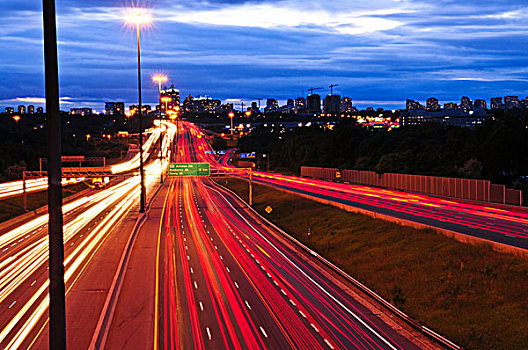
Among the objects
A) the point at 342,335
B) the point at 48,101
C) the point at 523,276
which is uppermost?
the point at 48,101

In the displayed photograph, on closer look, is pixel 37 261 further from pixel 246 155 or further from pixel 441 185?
pixel 246 155

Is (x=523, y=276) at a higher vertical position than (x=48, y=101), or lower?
lower

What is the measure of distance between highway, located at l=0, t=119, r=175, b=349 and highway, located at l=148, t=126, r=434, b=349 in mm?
4849

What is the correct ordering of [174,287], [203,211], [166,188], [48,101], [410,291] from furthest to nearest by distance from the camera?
[166,188] < [203,211] < [174,287] < [410,291] < [48,101]

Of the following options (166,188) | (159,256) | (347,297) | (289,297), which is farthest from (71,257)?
(166,188)

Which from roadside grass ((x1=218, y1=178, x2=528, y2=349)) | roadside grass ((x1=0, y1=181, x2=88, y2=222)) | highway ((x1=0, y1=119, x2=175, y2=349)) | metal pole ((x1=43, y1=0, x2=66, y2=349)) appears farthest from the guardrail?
metal pole ((x1=43, y1=0, x2=66, y2=349))

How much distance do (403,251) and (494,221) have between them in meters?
10.8

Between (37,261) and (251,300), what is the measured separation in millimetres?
19141

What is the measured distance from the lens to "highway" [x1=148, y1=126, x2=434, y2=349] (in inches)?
943

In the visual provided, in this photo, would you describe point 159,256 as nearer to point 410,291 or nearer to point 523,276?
point 410,291

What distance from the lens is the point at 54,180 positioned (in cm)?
877

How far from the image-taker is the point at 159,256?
4238 cm

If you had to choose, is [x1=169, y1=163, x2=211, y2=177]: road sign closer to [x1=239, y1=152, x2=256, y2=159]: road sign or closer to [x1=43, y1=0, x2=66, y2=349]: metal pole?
[x1=43, y1=0, x2=66, y2=349]: metal pole

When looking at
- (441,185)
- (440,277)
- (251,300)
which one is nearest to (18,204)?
(251,300)
